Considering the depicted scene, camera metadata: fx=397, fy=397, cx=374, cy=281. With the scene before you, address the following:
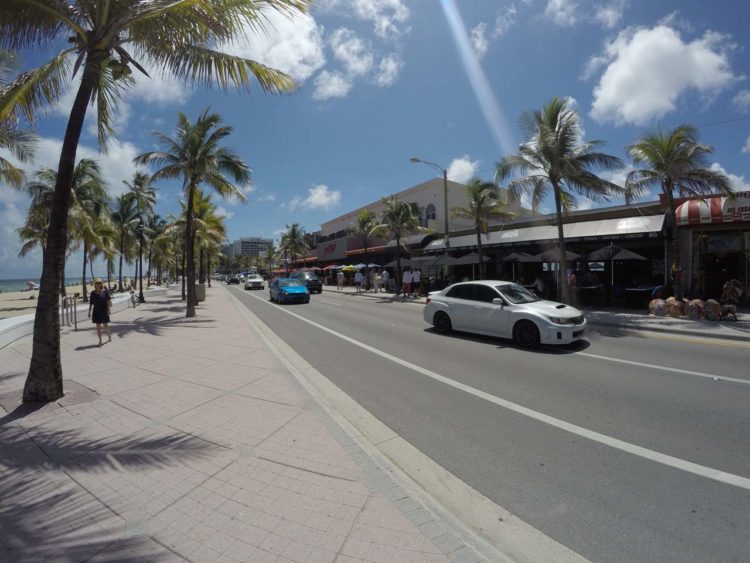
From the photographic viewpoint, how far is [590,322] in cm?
1364

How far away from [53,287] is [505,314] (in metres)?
8.72

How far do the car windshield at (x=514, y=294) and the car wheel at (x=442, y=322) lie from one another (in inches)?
71.4

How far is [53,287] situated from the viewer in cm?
555

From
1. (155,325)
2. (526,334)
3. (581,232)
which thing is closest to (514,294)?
(526,334)

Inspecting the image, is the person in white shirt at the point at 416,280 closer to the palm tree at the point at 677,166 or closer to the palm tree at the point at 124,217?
the palm tree at the point at 677,166

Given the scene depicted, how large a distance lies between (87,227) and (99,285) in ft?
55.2

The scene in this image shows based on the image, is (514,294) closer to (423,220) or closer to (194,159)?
(194,159)

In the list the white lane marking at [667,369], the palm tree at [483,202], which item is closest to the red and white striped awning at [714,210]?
the palm tree at [483,202]

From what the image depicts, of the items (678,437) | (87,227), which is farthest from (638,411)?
(87,227)

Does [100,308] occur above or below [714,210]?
below

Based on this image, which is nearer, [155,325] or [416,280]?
[155,325]

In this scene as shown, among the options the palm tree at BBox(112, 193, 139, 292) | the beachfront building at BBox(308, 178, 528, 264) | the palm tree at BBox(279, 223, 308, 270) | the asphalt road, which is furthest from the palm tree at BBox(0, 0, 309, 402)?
the palm tree at BBox(279, 223, 308, 270)

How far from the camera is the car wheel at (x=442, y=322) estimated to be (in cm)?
1139

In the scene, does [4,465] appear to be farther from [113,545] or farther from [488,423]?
[488,423]
